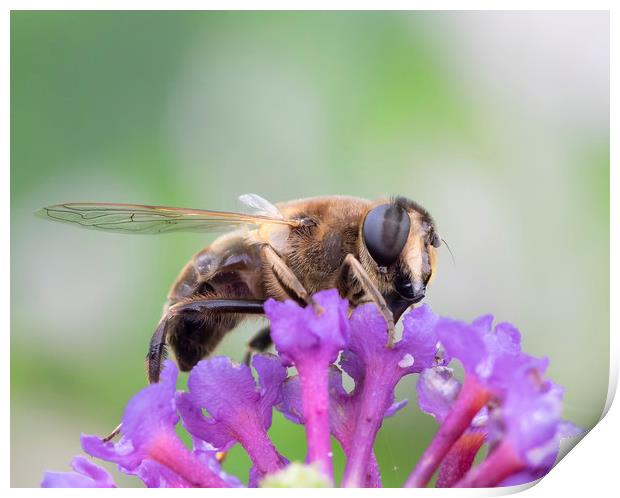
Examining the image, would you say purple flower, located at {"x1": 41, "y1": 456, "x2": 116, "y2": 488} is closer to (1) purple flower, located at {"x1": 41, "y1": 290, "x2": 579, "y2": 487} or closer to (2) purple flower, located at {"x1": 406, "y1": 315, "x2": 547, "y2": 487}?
(1) purple flower, located at {"x1": 41, "y1": 290, "x2": 579, "y2": 487}

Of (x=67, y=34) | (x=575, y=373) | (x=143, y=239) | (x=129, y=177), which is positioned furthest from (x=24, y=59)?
(x=575, y=373)

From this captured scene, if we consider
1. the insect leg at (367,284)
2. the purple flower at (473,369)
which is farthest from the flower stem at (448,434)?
the insect leg at (367,284)

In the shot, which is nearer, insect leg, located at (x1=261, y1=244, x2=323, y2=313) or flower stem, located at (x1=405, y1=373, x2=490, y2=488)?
flower stem, located at (x1=405, y1=373, x2=490, y2=488)

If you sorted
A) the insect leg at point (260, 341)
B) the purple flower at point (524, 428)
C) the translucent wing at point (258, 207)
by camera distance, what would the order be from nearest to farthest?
the purple flower at point (524, 428)
the translucent wing at point (258, 207)
the insect leg at point (260, 341)

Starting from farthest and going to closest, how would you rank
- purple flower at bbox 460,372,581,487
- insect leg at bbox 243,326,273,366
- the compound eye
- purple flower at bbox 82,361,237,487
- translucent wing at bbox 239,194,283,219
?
1. insect leg at bbox 243,326,273,366
2. translucent wing at bbox 239,194,283,219
3. the compound eye
4. purple flower at bbox 82,361,237,487
5. purple flower at bbox 460,372,581,487

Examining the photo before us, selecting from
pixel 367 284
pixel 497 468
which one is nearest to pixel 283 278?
pixel 367 284

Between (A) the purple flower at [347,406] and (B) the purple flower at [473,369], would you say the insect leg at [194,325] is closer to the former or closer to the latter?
(A) the purple flower at [347,406]

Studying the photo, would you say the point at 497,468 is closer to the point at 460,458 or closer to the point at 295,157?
the point at 460,458

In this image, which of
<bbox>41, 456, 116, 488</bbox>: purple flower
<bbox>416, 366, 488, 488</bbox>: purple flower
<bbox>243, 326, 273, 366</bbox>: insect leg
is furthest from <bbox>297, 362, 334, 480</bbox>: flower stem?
<bbox>243, 326, 273, 366</bbox>: insect leg
